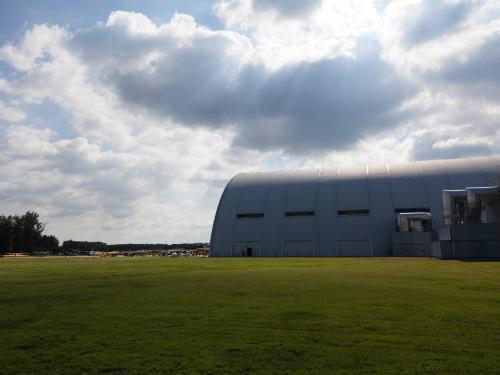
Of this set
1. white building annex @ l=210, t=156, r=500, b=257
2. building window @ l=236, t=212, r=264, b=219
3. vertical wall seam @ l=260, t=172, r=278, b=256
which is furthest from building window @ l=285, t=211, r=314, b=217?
building window @ l=236, t=212, r=264, b=219

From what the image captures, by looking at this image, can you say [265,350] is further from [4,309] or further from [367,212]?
[367,212]

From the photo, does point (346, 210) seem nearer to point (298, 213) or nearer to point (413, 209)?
point (298, 213)

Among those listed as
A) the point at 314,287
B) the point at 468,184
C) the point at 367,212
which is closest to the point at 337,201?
the point at 367,212

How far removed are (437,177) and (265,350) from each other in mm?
65580

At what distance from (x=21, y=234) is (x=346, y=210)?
10398cm

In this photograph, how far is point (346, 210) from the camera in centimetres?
6681

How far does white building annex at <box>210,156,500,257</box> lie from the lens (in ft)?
205

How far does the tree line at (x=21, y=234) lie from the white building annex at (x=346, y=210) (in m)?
81.3

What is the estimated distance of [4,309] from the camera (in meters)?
12.2

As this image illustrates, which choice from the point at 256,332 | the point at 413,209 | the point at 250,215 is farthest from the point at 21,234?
the point at 256,332

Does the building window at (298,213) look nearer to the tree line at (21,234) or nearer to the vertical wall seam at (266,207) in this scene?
the vertical wall seam at (266,207)

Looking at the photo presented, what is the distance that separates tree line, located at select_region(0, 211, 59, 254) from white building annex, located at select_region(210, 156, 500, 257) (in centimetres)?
8132

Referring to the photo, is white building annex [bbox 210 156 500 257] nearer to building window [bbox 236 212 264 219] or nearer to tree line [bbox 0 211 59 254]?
building window [bbox 236 212 264 219]

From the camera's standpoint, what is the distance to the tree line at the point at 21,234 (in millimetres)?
123188
